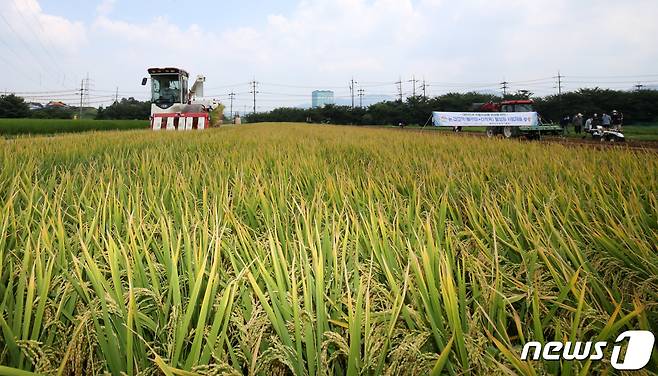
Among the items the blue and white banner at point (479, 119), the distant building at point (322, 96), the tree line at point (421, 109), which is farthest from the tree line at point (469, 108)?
the distant building at point (322, 96)

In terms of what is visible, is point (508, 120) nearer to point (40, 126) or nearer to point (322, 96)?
point (40, 126)

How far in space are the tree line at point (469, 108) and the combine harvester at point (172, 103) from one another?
12.6 m

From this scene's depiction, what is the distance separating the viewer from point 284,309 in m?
0.84

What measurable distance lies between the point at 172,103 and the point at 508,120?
1268cm

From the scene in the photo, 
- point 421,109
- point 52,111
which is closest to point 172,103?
point 421,109

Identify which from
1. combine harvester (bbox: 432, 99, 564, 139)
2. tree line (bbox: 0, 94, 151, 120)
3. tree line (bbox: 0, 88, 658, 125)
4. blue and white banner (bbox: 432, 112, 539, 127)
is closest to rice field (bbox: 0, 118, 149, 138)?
blue and white banner (bbox: 432, 112, 539, 127)

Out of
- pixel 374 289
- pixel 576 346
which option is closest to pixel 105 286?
pixel 374 289

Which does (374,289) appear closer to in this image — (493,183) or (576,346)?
(576,346)

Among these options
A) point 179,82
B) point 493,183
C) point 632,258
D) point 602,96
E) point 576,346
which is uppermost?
point 602,96

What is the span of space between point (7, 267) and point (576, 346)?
4.97 feet

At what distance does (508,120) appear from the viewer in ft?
46.7

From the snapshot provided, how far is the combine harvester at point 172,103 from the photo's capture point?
1369 cm

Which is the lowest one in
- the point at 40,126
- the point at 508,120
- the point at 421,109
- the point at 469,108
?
the point at 508,120

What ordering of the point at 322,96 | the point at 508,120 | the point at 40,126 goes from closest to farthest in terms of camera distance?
the point at 508,120 < the point at 40,126 < the point at 322,96
